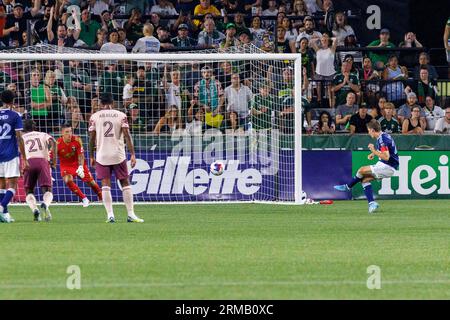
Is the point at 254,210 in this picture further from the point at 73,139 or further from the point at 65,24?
the point at 65,24

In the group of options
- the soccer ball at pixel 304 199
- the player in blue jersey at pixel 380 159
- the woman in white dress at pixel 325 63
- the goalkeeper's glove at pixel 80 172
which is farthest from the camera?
the woman in white dress at pixel 325 63

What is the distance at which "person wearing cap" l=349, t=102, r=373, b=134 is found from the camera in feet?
98.5

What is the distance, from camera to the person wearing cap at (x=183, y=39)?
103 feet

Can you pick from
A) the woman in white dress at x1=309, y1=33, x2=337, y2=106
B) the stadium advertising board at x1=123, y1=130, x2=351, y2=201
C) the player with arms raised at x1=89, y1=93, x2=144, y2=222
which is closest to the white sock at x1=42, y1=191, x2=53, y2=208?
the player with arms raised at x1=89, y1=93, x2=144, y2=222

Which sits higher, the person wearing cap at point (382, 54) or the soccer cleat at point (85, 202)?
the person wearing cap at point (382, 54)

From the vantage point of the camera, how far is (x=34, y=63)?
91.5ft

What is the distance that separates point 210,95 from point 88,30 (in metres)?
4.64

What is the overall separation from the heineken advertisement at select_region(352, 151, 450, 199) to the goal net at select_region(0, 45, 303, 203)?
2.35m

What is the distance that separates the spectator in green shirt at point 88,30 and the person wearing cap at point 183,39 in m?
1.99

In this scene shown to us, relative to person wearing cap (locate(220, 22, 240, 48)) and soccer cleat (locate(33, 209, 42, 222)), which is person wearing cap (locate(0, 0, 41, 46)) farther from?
soccer cleat (locate(33, 209, 42, 222))

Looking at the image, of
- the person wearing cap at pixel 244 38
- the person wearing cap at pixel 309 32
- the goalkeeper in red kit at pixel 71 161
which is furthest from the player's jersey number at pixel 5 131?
the person wearing cap at pixel 309 32

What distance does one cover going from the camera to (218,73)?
94.1 ft

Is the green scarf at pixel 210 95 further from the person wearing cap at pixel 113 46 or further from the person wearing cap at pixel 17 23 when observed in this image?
the person wearing cap at pixel 17 23

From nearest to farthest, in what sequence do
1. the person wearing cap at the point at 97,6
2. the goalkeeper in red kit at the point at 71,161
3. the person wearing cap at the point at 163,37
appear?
the goalkeeper in red kit at the point at 71,161 → the person wearing cap at the point at 163,37 → the person wearing cap at the point at 97,6
